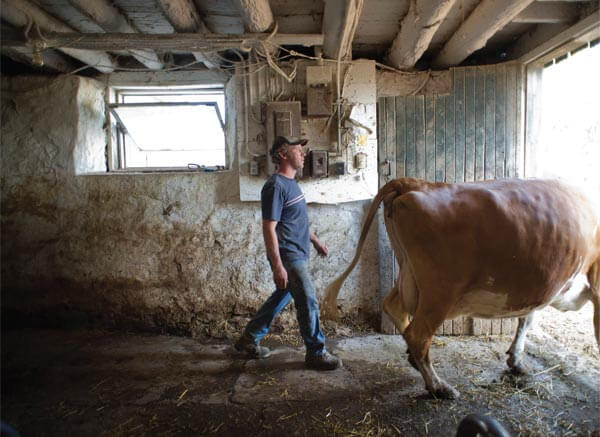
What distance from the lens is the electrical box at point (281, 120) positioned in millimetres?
3637

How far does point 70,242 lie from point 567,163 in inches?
241

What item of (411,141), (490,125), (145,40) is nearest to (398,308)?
(411,141)

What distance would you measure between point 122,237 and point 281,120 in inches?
80.6

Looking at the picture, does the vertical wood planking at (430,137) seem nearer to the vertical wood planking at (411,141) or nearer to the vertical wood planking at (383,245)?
the vertical wood planking at (411,141)

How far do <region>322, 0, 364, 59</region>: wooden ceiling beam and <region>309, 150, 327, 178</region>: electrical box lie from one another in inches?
34.0

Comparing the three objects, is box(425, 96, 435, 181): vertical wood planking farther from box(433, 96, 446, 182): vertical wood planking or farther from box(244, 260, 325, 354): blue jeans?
box(244, 260, 325, 354): blue jeans

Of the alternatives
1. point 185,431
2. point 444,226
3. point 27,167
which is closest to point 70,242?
point 27,167

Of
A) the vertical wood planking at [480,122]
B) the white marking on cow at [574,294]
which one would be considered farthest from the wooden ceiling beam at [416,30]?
the white marking on cow at [574,294]

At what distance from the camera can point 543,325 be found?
158 inches

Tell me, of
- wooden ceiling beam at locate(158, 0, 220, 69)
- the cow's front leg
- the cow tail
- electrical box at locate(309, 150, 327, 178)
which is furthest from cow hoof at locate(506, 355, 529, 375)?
wooden ceiling beam at locate(158, 0, 220, 69)

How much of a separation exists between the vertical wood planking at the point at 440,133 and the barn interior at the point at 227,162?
0.02m

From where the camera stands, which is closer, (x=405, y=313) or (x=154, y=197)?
(x=405, y=313)

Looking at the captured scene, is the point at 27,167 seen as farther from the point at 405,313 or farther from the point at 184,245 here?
the point at 405,313

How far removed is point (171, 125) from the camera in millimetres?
4434
